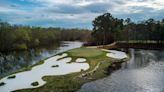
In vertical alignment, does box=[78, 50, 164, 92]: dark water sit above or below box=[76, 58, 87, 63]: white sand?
below

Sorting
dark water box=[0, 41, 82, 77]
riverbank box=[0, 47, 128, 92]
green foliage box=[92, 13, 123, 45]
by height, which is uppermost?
green foliage box=[92, 13, 123, 45]

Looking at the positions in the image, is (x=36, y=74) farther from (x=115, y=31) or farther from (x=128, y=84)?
(x=115, y=31)

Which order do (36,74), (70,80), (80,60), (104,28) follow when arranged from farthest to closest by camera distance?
(104,28) < (80,60) < (36,74) < (70,80)

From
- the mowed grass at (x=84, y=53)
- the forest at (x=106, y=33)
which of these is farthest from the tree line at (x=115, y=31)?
the mowed grass at (x=84, y=53)

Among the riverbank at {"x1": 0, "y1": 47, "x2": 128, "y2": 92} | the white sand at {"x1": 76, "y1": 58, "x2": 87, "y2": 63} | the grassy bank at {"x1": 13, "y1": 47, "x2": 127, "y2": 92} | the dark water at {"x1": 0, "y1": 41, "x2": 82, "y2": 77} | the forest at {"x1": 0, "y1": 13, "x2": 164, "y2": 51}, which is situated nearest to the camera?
the grassy bank at {"x1": 13, "y1": 47, "x2": 127, "y2": 92}

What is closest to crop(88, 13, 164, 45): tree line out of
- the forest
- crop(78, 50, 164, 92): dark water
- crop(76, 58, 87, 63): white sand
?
the forest

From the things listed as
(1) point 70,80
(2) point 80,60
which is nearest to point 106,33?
(2) point 80,60

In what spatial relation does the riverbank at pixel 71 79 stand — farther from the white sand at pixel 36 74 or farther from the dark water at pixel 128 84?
the dark water at pixel 128 84

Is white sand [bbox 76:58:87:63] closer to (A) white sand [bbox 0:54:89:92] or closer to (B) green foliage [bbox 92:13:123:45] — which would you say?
(A) white sand [bbox 0:54:89:92]

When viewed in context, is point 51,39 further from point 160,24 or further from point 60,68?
point 60,68

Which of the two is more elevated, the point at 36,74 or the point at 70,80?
the point at 36,74

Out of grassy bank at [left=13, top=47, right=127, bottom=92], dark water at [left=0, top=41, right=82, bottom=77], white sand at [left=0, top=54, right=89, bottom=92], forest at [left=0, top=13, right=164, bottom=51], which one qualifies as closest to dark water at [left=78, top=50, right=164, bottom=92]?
grassy bank at [left=13, top=47, right=127, bottom=92]

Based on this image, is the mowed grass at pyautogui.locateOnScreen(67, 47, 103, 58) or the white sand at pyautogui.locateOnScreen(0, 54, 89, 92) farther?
the mowed grass at pyautogui.locateOnScreen(67, 47, 103, 58)

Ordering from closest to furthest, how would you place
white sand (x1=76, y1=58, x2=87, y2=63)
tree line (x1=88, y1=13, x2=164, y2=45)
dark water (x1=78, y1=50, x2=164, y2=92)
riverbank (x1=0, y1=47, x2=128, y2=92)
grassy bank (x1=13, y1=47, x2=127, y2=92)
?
grassy bank (x1=13, y1=47, x2=127, y2=92) < riverbank (x1=0, y1=47, x2=128, y2=92) < dark water (x1=78, y1=50, x2=164, y2=92) < white sand (x1=76, y1=58, x2=87, y2=63) < tree line (x1=88, y1=13, x2=164, y2=45)
